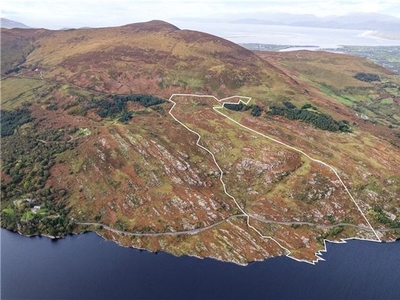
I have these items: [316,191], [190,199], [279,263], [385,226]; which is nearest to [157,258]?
[190,199]

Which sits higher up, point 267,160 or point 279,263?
point 267,160

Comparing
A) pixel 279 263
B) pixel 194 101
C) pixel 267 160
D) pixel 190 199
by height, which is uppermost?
pixel 194 101

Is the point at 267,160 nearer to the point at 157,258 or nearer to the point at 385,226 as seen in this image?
the point at 385,226

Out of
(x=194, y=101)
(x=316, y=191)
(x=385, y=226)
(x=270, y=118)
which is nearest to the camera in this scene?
(x=385, y=226)

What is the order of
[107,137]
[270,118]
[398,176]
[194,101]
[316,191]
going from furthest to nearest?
[194,101]
[270,118]
[107,137]
[398,176]
[316,191]

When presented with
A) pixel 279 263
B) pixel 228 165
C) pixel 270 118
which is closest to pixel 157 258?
pixel 279 263

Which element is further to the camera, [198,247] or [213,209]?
[213,209]

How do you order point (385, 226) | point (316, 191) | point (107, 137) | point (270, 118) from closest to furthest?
point (385, 226) → point (316, 191) → point (107, 137) → point (270, 118)

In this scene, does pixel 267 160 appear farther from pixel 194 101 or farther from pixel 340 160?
pixel 194 101

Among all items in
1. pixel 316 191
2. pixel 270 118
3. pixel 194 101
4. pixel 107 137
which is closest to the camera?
pixel 316 191
